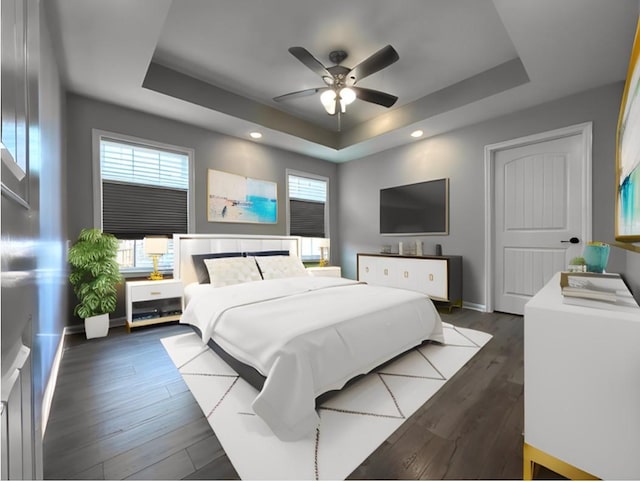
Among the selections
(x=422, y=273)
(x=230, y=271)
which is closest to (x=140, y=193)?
(x=230, y=271)

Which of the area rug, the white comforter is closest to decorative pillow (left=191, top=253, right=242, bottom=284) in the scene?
the white comforter

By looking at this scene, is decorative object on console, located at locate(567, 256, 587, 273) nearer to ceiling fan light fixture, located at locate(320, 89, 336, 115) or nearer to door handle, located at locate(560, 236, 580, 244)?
door handle, located at locate(560, 236, 580, 244)

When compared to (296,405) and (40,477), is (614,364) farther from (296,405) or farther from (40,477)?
(40,477)

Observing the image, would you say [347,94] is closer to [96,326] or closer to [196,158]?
[196,158]

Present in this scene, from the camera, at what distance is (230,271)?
3.07 metres

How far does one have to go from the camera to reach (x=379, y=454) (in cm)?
125

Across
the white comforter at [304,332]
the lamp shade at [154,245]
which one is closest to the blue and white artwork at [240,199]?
the lamp shade at [154,245]

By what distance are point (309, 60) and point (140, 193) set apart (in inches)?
102

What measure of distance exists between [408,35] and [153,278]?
12.3 ft

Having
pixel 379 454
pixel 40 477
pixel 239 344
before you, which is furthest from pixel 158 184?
pixel 379 454

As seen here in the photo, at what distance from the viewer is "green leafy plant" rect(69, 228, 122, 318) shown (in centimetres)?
265

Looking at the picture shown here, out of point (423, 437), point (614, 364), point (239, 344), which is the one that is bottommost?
point (423, 437)

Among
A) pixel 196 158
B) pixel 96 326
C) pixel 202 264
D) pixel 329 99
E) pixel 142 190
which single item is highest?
pixel 329 99

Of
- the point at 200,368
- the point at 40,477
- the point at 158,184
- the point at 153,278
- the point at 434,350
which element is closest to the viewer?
the point at 40,477
